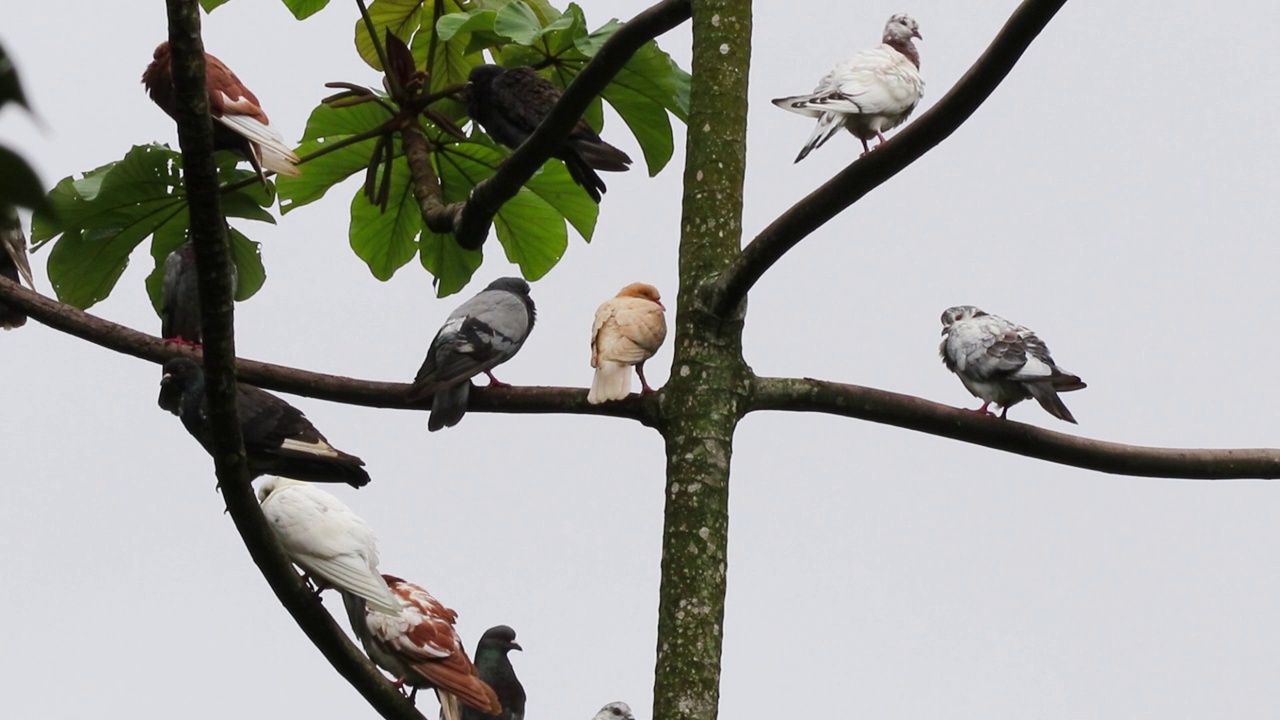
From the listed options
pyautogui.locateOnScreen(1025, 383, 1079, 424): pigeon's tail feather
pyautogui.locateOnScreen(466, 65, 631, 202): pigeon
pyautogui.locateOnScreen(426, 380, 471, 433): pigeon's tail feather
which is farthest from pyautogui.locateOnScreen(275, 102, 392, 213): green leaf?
pyautogui.locateOnScreen(1025, 383, 1079, 424): pigeon's tail feather

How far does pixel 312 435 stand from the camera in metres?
3.98

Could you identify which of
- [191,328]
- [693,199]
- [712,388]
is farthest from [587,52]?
[191,328]

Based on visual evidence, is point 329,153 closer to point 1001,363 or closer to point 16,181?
point 1001,363

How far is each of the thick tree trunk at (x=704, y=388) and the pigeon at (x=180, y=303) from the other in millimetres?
3082

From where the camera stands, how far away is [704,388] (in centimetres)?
291

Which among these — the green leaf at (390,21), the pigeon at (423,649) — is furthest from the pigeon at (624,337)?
the green leaf at (390,21)

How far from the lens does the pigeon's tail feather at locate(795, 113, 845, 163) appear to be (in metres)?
5.82

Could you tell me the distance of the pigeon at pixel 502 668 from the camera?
6.18 m

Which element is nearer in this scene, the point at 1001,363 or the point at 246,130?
the point at 246,130

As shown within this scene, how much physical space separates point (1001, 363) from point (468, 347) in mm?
1908

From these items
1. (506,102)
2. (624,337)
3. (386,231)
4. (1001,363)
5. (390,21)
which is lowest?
(624,337)

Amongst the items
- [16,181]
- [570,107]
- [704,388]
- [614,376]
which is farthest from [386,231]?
[16,181]

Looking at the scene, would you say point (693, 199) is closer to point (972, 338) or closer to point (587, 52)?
point (587, 52)

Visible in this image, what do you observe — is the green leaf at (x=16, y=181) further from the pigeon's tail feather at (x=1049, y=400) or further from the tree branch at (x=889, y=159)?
the pigeon's tail feather at (x=1049, y=400)
